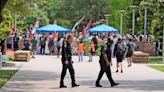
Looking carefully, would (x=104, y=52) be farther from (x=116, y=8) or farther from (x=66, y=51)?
(x=116, y=8)

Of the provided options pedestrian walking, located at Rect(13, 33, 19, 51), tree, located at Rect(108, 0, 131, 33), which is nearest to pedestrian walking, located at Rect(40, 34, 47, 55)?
pedestrian walking, located at Rect(13, 33, 19, 51)

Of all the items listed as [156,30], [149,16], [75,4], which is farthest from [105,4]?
[156,30]

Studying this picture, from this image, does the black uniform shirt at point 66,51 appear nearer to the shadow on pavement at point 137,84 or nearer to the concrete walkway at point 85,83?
the concrete walkway at point 85,83

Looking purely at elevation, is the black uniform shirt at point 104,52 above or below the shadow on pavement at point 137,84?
above

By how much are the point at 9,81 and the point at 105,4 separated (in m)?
90.9

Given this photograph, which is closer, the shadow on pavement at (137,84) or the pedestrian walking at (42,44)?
the shadow on pavement at (137,84)

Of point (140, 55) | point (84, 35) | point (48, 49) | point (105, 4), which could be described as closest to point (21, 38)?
point (48, 49)

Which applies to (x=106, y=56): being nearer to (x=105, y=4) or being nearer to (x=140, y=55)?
(x=140, y=55)

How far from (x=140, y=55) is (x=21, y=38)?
1598 cm

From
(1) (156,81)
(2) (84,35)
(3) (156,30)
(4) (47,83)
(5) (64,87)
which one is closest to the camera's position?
(5) (64,87)

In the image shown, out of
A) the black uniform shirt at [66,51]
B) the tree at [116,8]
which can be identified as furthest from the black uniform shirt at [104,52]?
the tree at [116,8]

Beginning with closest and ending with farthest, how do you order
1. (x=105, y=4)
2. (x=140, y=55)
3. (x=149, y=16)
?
(x=140, y=55)
(x=149, y=16)
(x=105, y=4)

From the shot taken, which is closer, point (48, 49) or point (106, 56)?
point (106, 56)

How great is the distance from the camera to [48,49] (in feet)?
162
